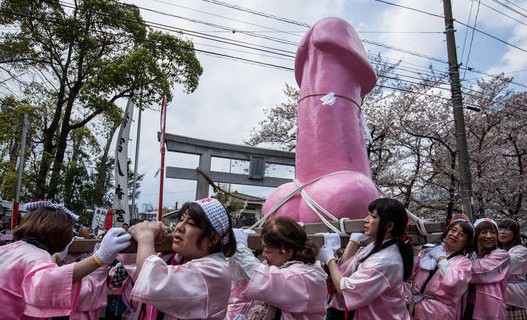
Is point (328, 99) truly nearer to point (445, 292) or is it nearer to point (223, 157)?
point (445, 292)

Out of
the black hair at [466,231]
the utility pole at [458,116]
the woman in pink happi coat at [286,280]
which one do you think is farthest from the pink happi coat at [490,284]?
the utility pole at [458,116]

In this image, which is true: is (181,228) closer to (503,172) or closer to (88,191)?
(503,172)

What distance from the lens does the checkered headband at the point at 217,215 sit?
1902 millimetres

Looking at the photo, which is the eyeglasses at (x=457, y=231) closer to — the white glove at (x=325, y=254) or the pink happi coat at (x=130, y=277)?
the white glove at (x=325, y=254)

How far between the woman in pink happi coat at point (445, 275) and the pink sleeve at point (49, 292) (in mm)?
2430

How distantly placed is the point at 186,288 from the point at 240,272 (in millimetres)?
891

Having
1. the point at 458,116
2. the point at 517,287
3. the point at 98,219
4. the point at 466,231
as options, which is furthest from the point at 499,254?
the point at 98,219

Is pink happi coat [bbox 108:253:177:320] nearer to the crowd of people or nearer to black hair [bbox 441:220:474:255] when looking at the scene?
the crowd of people

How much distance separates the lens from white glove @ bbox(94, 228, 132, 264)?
5.80 feet

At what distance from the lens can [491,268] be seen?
11.0ft

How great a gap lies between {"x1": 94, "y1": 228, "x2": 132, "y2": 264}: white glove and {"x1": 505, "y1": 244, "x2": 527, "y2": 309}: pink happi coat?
12.3 ft

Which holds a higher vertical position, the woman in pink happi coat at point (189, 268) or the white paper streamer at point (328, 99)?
the white paper streamer at point (328, 99)

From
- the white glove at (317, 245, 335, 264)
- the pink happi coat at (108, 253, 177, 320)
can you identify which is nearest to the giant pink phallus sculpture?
the white glove at (317, 245, 335, 264)

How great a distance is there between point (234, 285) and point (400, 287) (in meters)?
1.07
